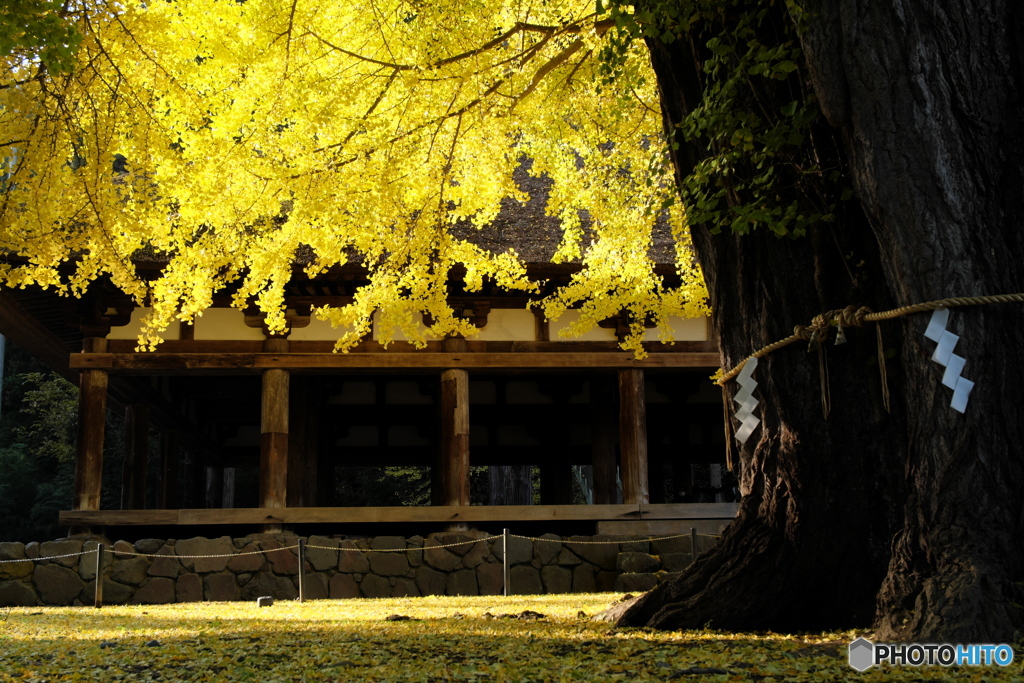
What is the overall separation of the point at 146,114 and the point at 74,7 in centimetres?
84

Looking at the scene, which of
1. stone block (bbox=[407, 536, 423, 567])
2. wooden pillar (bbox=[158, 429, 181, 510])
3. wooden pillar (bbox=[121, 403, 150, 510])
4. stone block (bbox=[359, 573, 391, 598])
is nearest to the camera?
stone block (bbox=[359, 573, 391, 598])

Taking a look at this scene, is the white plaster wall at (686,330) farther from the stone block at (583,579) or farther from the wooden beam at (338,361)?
the stone block at (583,579)

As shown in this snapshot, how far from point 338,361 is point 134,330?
107 inches

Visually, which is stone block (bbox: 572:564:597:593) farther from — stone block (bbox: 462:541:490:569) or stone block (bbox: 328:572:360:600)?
stone block (bbox: 328:572:360:600)

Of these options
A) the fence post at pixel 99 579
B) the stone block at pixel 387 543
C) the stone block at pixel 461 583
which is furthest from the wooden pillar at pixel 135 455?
the stone block at pixel 461 583

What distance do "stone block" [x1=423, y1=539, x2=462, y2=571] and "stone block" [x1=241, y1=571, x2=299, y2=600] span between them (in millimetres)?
1621

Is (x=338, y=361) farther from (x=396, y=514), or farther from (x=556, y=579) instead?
(x=556, y=579)

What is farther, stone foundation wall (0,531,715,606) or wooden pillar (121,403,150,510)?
wooden pillar (121,403,150,510)

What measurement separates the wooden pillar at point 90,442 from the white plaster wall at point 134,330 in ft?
1.82

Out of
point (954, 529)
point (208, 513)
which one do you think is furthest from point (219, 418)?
point (954, 529)

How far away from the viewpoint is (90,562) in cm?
1060

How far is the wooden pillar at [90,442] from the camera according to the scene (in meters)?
11.0

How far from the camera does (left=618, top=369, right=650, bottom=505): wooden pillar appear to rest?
1168cm

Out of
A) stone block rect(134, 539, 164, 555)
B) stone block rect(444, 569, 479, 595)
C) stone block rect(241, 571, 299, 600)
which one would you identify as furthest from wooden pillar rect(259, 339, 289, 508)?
stone block rect(444, 569, 479, 595)
